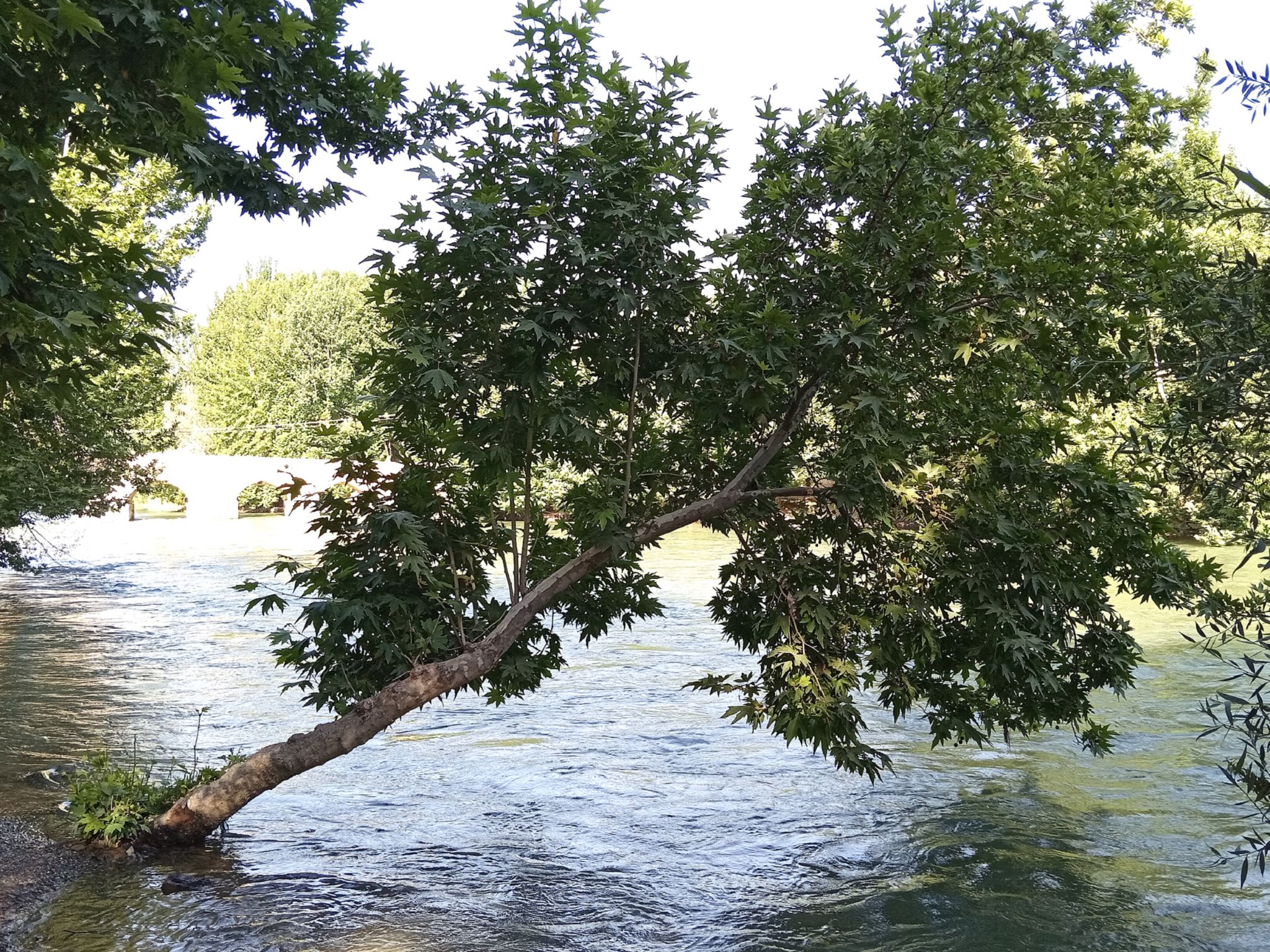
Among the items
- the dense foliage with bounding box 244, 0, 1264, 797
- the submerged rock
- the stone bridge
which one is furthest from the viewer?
the stone bridge

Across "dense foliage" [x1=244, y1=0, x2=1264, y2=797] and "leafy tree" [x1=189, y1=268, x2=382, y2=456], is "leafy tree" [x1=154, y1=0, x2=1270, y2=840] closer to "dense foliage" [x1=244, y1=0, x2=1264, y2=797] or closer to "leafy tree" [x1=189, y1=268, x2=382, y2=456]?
"dense foliage" [x1=244, y1=0, x2=1264, y2=797]

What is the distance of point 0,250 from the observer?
18.0 ft

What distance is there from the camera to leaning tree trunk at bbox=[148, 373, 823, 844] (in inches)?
318

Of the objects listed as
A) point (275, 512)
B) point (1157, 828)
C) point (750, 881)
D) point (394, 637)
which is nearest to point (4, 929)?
point (394, 637)

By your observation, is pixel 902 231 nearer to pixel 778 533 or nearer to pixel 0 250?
pixel 778 533

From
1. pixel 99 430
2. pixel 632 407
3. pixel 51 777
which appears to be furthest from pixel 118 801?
pixel 99 430

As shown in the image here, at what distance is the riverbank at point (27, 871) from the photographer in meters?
7.82

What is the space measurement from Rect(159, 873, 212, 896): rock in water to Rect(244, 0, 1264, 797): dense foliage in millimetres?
1977

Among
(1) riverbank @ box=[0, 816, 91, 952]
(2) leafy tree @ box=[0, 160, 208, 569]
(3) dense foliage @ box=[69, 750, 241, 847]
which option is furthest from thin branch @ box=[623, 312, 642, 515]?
(2) leafy tree @ box=[0, 160, 208, 569]

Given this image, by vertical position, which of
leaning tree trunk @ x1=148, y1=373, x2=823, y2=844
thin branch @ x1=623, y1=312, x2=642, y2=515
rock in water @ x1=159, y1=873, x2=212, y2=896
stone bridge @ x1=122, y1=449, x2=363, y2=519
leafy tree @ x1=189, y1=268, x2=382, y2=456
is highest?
leafy tree @ x1=189, y1=268, x2=382, y2=456

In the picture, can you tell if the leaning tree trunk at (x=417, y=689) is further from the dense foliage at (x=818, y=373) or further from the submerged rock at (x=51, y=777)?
the submerged rock at (x=51, y=777)

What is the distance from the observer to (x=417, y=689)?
8.04 meters

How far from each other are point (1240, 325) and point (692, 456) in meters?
4.95

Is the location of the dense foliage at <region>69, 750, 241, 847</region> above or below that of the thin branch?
below
